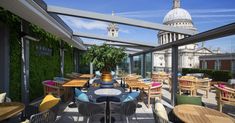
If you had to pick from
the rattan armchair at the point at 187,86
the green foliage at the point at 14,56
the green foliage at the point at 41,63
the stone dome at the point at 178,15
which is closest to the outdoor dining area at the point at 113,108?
the green foliage at the point at 14,56

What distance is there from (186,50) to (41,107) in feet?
146

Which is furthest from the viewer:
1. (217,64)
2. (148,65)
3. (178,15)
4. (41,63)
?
(178,15)

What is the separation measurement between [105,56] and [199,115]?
432 centimetres

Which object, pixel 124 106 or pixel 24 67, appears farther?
pixel 24 67

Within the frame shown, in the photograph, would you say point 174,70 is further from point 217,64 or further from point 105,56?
point 217,64

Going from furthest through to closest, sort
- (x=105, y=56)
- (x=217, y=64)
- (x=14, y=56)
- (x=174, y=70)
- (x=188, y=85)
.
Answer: (x=217, y=64) < (x=188, y=85) < (x=105, y=56) < (x=174, y=70) < (x=14, y=56)

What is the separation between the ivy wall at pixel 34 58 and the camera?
558 centimetres

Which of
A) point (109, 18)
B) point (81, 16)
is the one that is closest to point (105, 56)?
point (109, 18)

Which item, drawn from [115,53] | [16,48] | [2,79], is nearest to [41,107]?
[2,79]

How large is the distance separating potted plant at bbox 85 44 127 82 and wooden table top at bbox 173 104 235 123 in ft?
12.5

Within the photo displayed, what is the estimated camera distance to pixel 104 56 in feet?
23.1

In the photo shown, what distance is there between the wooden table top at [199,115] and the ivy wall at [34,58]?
4.29m

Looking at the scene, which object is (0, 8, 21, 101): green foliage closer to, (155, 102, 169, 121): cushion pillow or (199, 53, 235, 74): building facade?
(155, 102, 169, 121): cushion pillow

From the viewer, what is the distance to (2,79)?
5.06m
